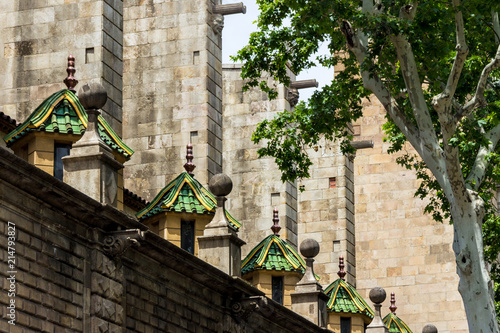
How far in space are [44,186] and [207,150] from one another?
1396 cm

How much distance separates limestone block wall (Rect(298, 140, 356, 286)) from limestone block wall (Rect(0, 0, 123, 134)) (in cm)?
1736

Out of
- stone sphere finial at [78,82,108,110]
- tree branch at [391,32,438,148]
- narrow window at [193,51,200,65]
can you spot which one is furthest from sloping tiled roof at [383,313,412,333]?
stone sphere finial at [78,82,108,110]

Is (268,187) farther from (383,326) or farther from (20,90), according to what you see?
(20,90)

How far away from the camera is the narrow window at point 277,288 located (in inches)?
1492

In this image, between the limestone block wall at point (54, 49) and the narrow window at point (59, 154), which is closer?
the narrow window at point (59, 154)

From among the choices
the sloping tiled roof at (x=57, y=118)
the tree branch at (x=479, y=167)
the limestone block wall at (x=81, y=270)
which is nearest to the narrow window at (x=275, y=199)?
the limestone block wall at (x=81, y=270)

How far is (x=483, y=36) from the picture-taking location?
100 ft

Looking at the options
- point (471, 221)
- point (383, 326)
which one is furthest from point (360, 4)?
point (383, 326)

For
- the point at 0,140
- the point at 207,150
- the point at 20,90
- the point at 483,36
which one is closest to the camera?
the point at 0,140

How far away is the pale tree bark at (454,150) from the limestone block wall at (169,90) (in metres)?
8.84

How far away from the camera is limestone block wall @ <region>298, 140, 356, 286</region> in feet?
158

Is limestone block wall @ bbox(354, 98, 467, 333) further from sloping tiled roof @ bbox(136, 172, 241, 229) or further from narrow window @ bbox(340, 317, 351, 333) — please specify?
sloping tiled roof @ bbox(136, 172, 241, 229)

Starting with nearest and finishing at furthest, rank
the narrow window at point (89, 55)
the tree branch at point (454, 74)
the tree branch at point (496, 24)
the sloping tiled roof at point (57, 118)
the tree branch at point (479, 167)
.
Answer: the sloping tiled roof at point (57, 118) < the tree branch at point (454, 74) < the tree branch at point (479, 167) < the tree branch at point (496, 24) < the narrow window at point (89, 55)

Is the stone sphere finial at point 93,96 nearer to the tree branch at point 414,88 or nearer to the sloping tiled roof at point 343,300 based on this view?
the tree branch at point 414,88
